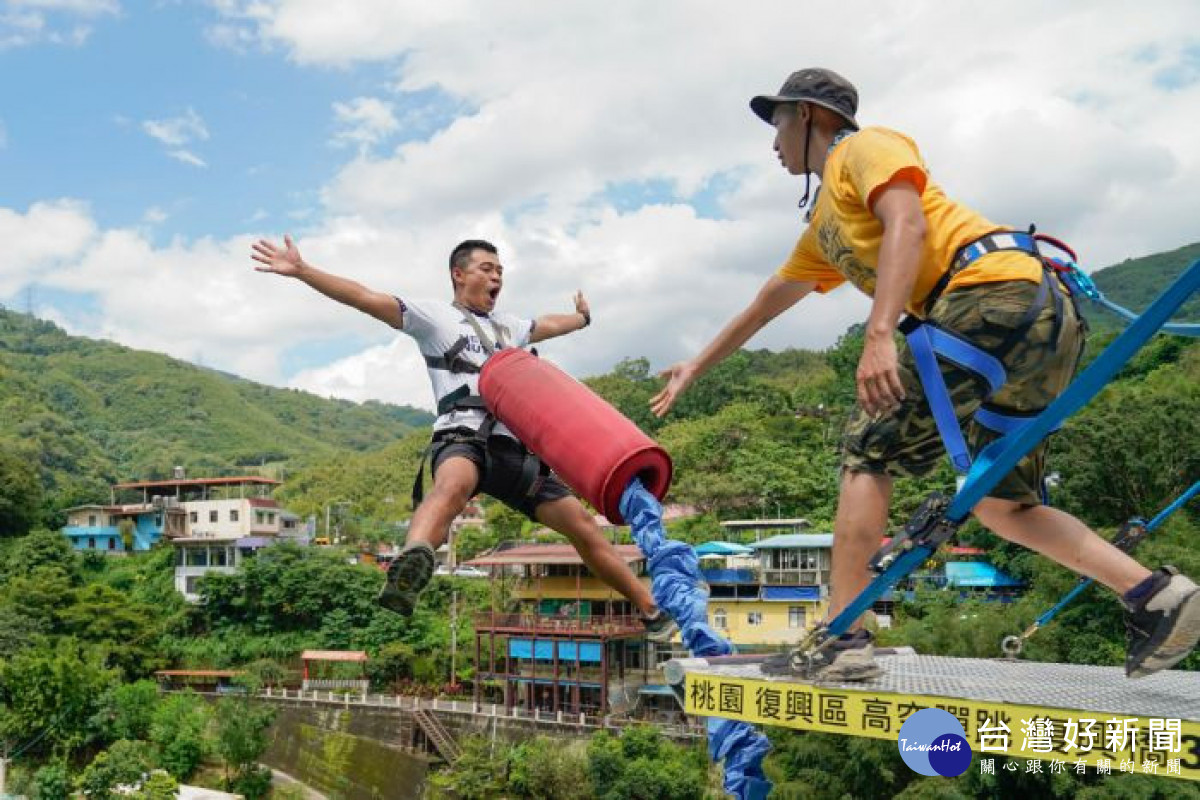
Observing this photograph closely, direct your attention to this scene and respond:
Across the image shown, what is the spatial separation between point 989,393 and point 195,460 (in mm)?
123237

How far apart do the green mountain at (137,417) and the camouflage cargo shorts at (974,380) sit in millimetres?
91720

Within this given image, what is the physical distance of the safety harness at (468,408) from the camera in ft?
15.7

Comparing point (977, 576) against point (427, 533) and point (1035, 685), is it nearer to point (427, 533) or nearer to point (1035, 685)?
point (1035, 685)

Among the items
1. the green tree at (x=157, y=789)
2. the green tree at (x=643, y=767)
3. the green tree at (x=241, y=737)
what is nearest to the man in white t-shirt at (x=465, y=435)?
the green tree at (x=643, y=767)

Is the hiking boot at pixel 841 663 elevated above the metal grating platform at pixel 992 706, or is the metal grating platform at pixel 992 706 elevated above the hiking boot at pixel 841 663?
the hiking boot at pixel 841 663

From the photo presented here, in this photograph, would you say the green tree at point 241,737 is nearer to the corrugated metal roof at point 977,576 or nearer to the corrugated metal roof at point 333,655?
the corrugated metal roof at point 333,655

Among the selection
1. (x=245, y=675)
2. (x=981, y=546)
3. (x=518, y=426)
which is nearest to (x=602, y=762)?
(x=981, y=546)

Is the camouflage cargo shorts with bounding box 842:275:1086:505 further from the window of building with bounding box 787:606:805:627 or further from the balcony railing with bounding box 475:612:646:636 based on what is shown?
the window of building with bounding box 787:606:805:627

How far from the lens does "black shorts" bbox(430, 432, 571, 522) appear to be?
4742 millimetres

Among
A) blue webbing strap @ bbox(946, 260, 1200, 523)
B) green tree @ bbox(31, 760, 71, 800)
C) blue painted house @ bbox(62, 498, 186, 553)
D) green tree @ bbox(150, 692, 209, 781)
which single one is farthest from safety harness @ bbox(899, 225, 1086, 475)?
blue painted house @ bbox(62, 498, 186, 553)

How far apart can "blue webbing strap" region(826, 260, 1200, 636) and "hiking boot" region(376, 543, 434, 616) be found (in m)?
1.89

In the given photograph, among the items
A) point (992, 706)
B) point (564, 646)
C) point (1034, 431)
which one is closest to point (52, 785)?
point (564, 646)

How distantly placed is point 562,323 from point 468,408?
106 centimetres

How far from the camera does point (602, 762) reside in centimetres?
2427
